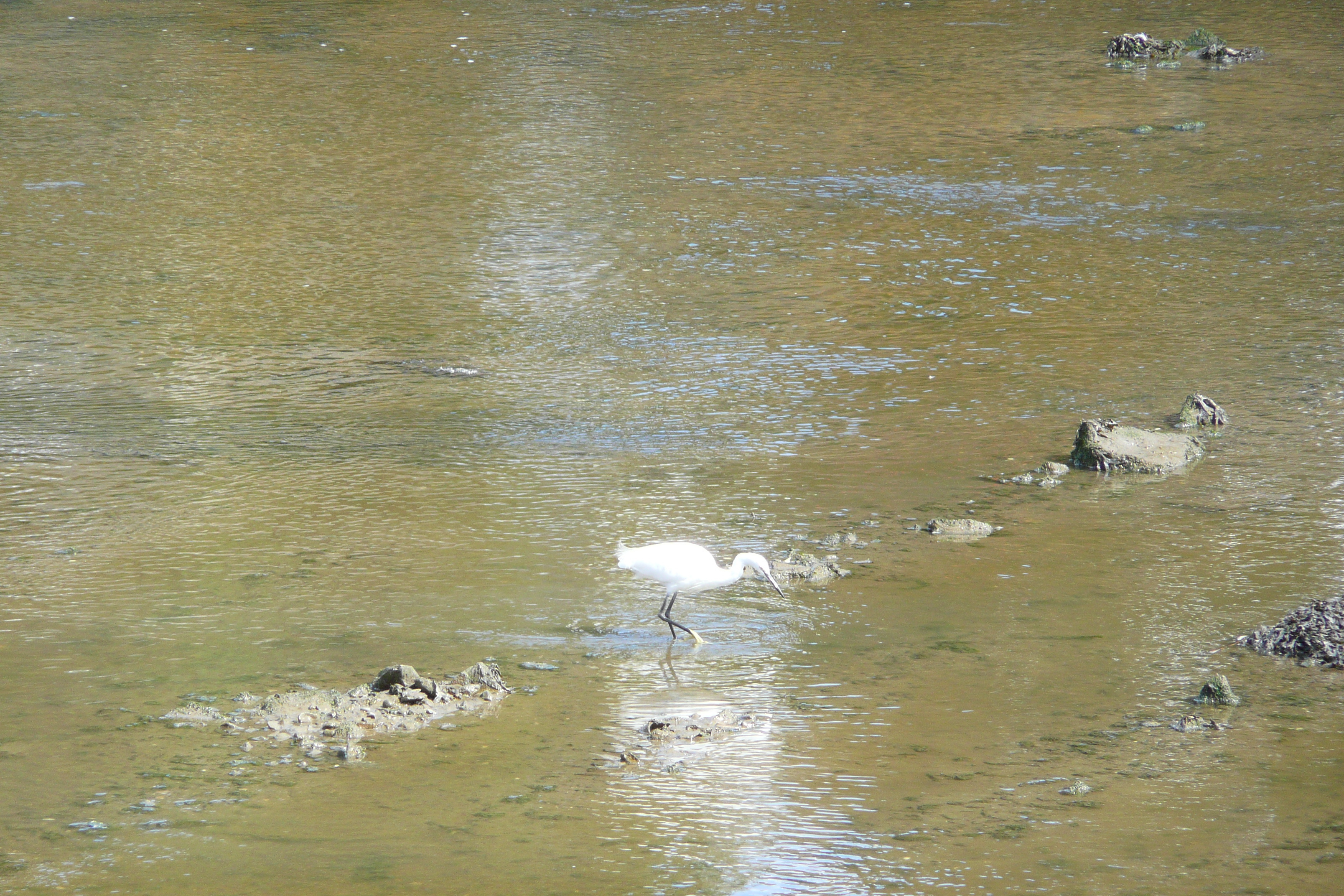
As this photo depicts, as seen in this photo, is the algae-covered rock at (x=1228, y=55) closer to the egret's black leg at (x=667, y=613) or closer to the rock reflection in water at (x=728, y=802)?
the egret's black leg at (x=667, y=613)

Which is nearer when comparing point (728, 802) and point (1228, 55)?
point (728, 802)

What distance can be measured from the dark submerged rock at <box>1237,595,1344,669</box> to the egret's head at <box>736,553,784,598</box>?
1654mm

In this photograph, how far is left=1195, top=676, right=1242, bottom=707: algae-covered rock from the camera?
4.62 m

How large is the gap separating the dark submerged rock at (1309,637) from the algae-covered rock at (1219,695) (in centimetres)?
39

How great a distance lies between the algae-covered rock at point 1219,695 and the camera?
4617 millimetres

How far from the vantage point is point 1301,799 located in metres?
4.06

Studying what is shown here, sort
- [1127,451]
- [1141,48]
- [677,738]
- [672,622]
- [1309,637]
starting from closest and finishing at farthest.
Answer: [677,738], [1309,637], [672,622], [1127,451], [1141,48]

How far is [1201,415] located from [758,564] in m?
3.15

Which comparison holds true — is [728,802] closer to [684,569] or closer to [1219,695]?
[684,569]

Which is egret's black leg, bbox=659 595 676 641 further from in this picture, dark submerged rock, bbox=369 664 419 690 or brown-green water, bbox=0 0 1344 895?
dark submerged rock, bbox=369 664 419 690

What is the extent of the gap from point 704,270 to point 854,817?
6.10 m

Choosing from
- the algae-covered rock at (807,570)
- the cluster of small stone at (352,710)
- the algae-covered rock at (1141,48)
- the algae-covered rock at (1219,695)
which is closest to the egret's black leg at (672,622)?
the algae-covered rock at (807,570)

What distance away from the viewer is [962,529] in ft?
20.2

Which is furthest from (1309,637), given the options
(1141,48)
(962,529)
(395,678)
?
(1141,48)
